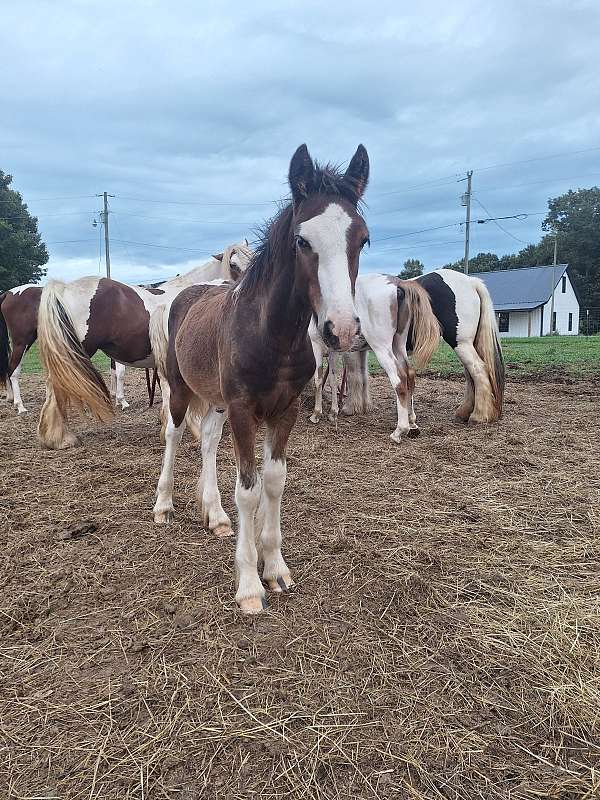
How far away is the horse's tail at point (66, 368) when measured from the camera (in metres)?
5.36

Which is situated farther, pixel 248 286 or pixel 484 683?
pixel 248 286

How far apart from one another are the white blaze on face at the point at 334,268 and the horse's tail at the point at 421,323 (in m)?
4.49

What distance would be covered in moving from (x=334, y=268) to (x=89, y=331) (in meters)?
4.82

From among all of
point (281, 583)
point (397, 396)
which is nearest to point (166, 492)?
point (281, 583)

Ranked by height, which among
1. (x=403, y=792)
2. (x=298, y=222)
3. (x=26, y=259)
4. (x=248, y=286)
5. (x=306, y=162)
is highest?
(x=26, y=259)

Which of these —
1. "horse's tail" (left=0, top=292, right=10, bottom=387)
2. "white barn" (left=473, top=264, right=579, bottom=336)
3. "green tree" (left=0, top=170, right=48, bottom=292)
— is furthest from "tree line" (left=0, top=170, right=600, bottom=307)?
Answer: "horse's tail" (left=0, top=292, right=10, bottom=387)

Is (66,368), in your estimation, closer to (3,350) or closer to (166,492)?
(166,492)

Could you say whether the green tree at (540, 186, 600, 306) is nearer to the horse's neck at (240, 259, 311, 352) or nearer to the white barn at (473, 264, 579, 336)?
the white barn at (473, 264, 579, 336)

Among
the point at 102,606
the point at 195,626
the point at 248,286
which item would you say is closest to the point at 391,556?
the point at 195,626

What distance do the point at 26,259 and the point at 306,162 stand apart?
1504 inches

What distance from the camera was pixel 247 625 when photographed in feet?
7.63

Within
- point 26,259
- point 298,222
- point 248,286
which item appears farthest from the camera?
point 26,259

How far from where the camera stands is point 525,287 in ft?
150

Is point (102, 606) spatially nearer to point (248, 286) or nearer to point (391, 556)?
point (391, 556)
